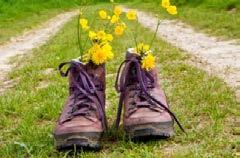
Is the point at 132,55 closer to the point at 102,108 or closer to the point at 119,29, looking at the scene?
the point at 119,29

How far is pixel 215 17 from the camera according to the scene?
15242 millimetres

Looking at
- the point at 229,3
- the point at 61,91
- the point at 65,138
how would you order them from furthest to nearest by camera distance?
the point at 229,3
the point at 61,91
the point at 65,138

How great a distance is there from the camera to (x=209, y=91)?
4562mm

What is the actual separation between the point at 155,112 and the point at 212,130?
1.19 feet

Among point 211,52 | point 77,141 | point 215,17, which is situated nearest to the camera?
point 77,141

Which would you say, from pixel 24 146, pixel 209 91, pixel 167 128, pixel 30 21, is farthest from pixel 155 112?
pixel 30 21

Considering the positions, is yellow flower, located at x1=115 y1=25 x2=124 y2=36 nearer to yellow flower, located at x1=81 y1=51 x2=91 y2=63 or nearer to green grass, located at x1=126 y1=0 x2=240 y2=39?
yellow flower, located at x1=81 y1=51 x2=91 y2=63

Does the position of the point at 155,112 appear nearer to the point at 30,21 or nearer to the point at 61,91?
the point at 61,91

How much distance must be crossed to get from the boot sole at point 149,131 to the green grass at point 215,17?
7900mm

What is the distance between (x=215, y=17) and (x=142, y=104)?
1232 cm

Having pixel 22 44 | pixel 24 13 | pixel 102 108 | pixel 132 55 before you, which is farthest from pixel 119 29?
pixel 24 13

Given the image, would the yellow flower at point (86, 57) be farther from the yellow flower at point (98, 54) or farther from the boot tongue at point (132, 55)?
the boot tongue at point (132, 55)

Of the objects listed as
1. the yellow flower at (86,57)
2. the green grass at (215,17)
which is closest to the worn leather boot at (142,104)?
the yellow flower at (86,57)

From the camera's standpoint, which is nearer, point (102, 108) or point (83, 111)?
point (83, 111)
